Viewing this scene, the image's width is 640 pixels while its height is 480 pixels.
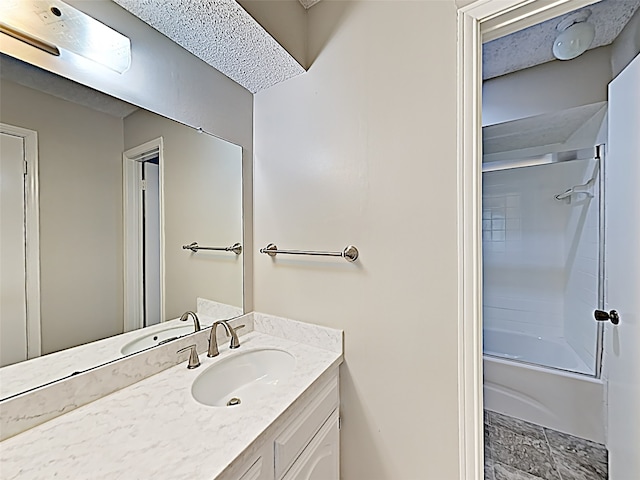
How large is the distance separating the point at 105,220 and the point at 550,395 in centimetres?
266

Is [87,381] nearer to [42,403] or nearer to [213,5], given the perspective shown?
[42,403]

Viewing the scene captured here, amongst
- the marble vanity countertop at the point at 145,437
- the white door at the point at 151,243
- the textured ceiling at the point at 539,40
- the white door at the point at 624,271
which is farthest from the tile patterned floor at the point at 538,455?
the textured ceiling at the point at 539,40

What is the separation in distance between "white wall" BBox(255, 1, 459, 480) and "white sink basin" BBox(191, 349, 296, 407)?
0.23 meters

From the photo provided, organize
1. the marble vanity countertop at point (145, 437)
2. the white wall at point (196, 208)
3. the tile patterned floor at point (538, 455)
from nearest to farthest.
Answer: the marble vanity countertop at point (145, 437), the white wall at point (196, 208), the tile patterned floor at point (538, 455)

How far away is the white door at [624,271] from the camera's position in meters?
1.03

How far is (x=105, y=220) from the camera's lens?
0.98m

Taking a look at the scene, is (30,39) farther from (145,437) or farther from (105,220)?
(145,437)

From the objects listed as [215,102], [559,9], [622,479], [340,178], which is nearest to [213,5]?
[215,102]

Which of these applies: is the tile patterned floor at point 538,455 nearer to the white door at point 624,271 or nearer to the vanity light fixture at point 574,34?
the white door at point 624,271

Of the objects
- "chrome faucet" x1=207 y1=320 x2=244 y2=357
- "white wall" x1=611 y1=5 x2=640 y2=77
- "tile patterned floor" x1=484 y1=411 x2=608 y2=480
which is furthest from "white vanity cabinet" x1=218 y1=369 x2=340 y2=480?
"white wall" x1=611 y1=5 x2=640 y2=77

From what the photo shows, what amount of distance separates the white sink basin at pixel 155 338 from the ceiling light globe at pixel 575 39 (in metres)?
2.31

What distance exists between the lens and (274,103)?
145 centimetres

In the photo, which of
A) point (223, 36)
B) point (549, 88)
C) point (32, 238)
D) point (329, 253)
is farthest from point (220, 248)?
point (549, 88)

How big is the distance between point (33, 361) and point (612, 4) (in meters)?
2.69
